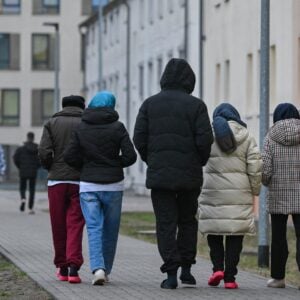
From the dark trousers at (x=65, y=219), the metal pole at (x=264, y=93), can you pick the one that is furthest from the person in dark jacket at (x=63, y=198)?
the metal pole at (x=264, y=93)

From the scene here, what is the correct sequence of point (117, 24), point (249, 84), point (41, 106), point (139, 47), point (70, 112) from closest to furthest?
point (70, 112)
point (249, 84)
point (139, 47)
point (117, 24)
point (41, 106)

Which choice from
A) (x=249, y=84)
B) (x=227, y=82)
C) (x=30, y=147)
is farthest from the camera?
(x=227, y=82)

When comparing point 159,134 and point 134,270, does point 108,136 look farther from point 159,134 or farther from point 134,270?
point 134,270

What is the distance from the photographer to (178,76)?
41.1 ft

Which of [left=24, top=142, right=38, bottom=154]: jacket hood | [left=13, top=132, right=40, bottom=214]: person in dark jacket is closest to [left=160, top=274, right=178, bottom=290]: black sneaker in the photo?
[left=13, top=132, right=40, bottom=214]: person in dark jacket

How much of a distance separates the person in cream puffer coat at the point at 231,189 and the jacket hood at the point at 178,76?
1.52 feet

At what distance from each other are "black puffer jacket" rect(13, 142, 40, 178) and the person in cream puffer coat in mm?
19324

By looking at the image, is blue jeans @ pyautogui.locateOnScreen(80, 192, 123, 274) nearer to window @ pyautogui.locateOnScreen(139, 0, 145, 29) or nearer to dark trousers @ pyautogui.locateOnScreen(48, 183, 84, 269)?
dark trousers @ pyautogui.locateOnScreen(48, 183, 84, 269)

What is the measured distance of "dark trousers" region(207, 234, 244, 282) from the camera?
1265cm

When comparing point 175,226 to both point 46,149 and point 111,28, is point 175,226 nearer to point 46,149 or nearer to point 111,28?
point 46,149

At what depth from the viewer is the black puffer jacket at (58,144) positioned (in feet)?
44.0

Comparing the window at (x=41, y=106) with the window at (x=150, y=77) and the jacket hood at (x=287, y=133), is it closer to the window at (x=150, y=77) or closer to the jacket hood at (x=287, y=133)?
the window at (x=150, y=77)

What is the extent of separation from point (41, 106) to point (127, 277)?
72.6 meters

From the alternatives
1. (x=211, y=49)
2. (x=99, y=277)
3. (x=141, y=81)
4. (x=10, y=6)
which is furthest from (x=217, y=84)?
(x=10, y=6)
